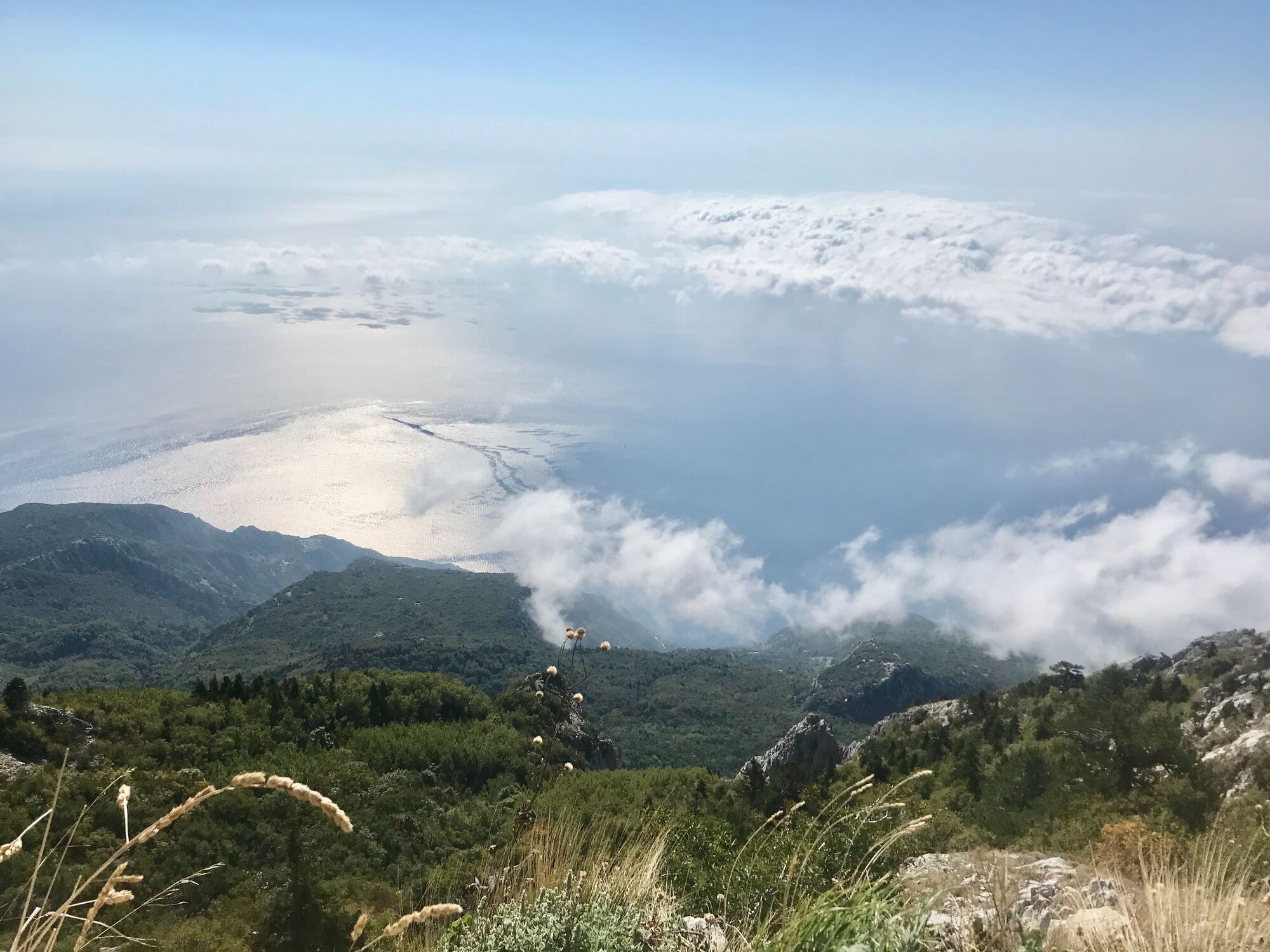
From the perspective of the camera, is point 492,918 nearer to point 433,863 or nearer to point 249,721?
point 433,863

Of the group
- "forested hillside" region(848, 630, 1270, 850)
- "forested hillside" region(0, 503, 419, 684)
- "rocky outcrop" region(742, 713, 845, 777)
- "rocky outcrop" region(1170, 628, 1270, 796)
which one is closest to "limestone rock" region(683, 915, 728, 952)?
"forested hillside" region(848, 630, 1270, 850)

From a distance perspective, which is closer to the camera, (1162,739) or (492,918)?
(492,918)

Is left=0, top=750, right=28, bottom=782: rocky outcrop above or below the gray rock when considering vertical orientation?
below

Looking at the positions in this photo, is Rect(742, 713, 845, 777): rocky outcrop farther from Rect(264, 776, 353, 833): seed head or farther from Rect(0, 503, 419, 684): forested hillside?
Rect(0, 503, 419, 684): forested hillside

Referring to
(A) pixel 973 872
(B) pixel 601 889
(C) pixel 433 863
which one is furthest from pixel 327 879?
(A) pixel 973 872

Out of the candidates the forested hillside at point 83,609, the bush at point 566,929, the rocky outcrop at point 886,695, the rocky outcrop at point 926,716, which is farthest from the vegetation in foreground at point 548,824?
the forested hillside at point 83,609

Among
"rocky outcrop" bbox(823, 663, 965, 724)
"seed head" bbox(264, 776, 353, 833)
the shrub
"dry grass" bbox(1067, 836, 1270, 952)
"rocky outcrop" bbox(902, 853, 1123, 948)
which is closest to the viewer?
"seed head" bbox(264, 776, 353, 833)

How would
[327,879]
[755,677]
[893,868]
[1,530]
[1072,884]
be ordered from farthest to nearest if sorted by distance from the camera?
[1,530], [755,677], [327,879], [893,868], [1072,884]

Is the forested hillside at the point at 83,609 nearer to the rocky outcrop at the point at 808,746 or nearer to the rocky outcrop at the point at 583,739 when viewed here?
the rocky outcrop at the point at 583,739

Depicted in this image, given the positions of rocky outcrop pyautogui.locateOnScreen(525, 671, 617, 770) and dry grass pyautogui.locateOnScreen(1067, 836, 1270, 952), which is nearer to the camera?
dry grass pyautogui.locateOnScreen(1067, 836, 1270, 952)

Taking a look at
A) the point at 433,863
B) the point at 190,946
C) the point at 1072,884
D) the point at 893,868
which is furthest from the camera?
the point at 433,863

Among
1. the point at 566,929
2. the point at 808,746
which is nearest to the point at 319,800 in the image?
the point at 566,929
